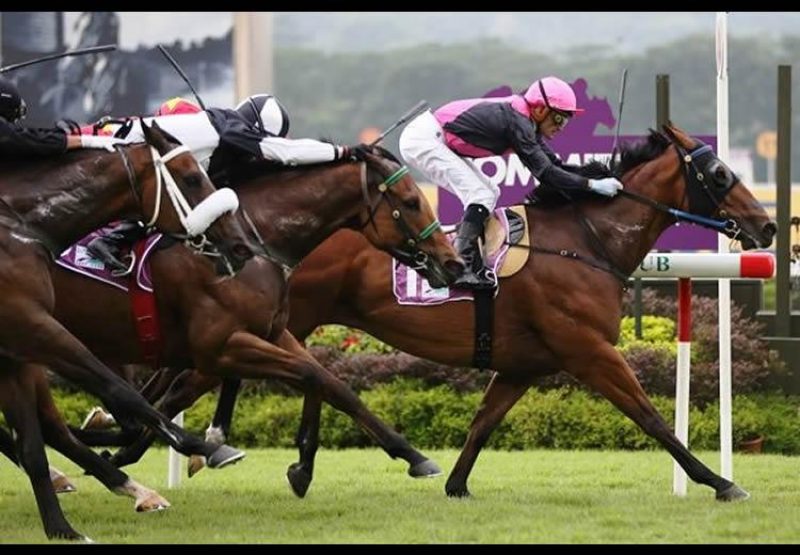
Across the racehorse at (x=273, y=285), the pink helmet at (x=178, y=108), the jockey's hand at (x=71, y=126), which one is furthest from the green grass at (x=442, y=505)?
the pink helmet at (x=178, y=108)

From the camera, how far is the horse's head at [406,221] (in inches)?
353

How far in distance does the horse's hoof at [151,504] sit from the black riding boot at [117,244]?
1095 mm

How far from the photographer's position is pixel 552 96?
9.64 meters

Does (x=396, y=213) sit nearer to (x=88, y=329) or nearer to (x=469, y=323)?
(x=469, y=323)

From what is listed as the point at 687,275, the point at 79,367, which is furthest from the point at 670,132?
the point at 79,367

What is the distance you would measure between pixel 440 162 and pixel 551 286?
916 mm

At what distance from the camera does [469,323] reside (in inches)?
380

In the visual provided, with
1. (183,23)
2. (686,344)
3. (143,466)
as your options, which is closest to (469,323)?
(686,344)

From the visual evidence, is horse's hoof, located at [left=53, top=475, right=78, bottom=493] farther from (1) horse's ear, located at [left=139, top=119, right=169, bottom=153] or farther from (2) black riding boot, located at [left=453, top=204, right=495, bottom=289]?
(1) horse's ear, located at [left=139, top=119, right=169, bottom=153]

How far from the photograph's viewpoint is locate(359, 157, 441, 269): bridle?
353 inches

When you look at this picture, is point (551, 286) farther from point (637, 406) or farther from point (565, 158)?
point (565, 158)

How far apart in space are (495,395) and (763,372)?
3.29 metres

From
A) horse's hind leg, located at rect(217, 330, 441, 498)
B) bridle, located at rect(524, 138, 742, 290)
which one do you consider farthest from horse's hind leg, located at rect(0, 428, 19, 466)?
bridle, located at rect(524, 138, 742, 290)

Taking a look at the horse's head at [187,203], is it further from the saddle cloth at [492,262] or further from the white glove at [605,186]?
the white glove at [605,186]
